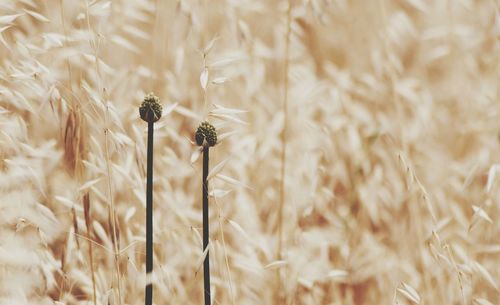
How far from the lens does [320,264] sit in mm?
1331

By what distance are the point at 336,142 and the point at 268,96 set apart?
10.3 inches

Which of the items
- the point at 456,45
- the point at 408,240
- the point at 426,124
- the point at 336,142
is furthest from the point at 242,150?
the point at 456,45

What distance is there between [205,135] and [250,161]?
83cm

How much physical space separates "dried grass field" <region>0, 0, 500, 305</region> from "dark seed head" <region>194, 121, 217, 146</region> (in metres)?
0.08

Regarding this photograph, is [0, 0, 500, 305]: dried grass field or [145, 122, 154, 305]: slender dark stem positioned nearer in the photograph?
[145, 122, 154, 305]: slender dark stem

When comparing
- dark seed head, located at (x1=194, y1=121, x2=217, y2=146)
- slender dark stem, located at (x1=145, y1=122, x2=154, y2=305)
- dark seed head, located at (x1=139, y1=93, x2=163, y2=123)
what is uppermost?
dark seed head, located at (x1=139, y1=93, x2=163, y2=123)

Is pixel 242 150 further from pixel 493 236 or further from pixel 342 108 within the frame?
pixel 493 236

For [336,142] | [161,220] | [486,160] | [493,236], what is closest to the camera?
[161,220]

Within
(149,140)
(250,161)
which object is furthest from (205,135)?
(250,161)

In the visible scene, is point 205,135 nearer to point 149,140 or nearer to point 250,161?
point 149,140

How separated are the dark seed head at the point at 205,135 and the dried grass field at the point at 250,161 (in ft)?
0.27

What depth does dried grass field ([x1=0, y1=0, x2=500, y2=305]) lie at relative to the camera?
1027 millimetres

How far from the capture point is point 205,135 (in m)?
0.78

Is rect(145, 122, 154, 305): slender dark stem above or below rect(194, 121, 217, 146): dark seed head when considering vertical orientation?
below
